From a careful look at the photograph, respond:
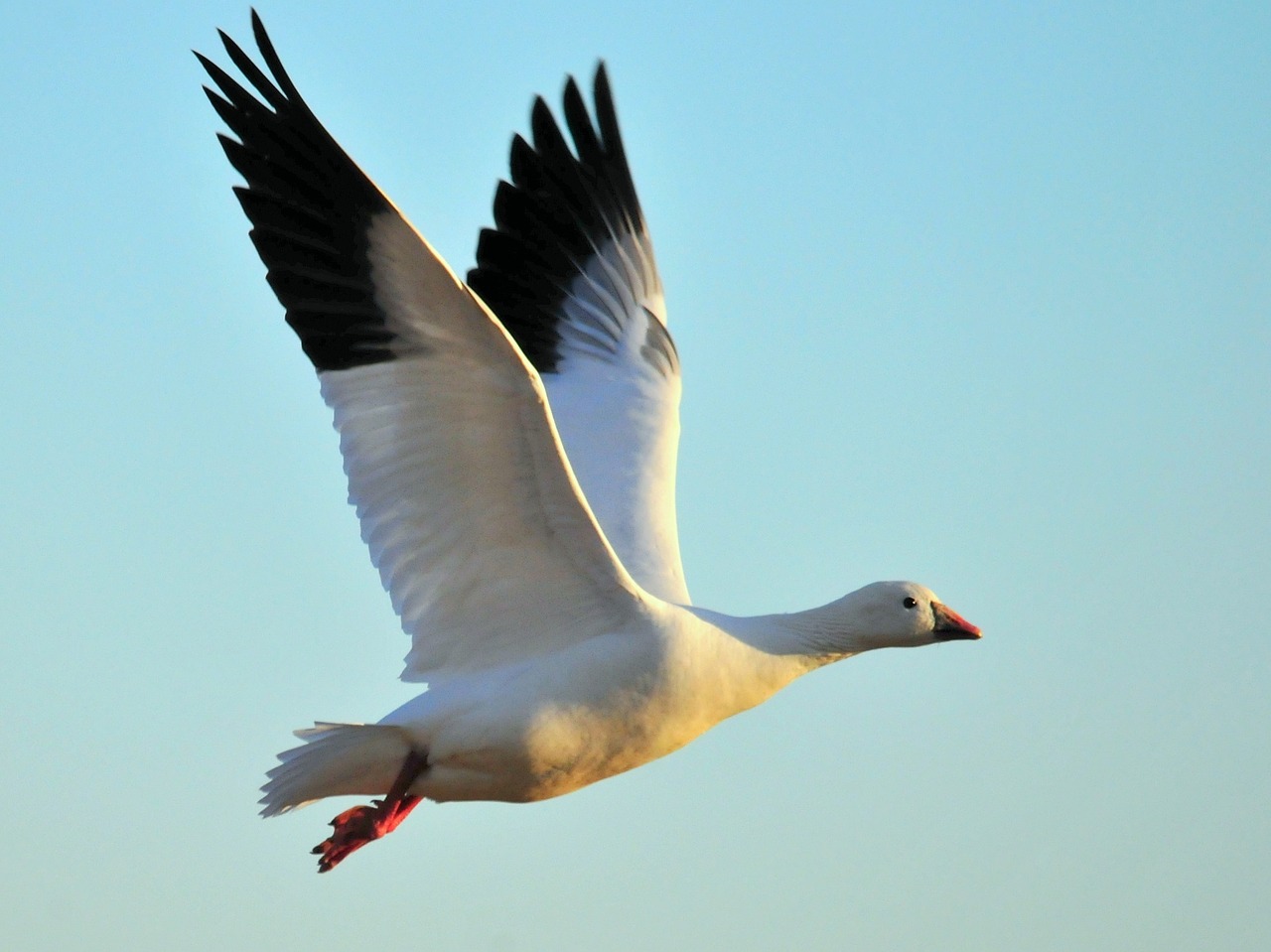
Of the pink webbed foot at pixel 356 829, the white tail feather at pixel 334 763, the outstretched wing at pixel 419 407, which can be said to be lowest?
the pink webbed foot at pixel 356 829

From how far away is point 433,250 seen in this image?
774cm

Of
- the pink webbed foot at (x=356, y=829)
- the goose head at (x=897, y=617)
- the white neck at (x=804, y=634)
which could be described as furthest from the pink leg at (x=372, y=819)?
the goose head at (x=897, y=617)

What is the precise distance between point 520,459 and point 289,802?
6.13ft

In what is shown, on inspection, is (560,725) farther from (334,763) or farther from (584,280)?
(584,280)

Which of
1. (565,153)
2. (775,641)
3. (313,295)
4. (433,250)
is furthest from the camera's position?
Result: (565,153)

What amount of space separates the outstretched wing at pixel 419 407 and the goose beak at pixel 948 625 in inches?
68.5

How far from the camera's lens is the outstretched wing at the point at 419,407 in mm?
7941

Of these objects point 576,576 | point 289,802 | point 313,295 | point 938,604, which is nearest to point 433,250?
point 313,295

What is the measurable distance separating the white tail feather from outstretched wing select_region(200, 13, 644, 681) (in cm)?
56

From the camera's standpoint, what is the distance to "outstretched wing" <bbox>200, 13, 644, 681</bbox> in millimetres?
7941

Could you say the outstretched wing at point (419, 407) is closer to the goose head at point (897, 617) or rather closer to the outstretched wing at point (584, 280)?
the goose head at point (897, 617)

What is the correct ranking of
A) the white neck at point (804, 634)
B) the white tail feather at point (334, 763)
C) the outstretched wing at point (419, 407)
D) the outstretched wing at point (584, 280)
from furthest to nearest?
the outstretched wing at point (584, 280) < the white neck at point (804, 634) < the white tail feather at point (334, 763) < the outstretched wing at point (419, 407)

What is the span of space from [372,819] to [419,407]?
6.59 feet

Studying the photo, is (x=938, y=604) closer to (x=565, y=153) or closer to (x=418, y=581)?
(x=418, y=581)
